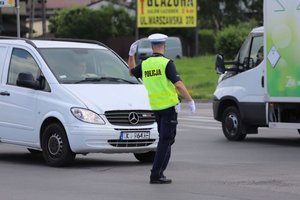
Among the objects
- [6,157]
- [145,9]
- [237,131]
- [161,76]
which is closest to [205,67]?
[145,9]

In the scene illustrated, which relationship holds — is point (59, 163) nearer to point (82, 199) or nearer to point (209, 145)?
point (82, 199)

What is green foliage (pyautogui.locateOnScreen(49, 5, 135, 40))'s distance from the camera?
66.1 metres

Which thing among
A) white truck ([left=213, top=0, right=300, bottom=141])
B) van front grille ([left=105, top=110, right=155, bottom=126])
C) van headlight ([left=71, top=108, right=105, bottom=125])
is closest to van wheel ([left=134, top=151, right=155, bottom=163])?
van front grille ([left=105, top=110, right=155, bottom=126])

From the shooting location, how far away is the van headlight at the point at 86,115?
11.3 metres

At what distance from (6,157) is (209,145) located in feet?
13.8

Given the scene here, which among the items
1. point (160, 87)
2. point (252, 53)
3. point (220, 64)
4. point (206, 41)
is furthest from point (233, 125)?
point (206, 41)

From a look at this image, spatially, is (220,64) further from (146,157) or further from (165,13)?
(165,13)

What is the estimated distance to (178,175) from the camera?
10.9m

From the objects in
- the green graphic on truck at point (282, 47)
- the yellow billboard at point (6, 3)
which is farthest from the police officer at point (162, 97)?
the yellow billboard at point (6, 3)

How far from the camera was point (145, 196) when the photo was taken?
905 cm

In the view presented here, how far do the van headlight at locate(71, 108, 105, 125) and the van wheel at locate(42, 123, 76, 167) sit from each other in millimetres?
334

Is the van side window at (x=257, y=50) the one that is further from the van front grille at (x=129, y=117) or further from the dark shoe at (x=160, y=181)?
the dark shoe at (x=160, y=181)

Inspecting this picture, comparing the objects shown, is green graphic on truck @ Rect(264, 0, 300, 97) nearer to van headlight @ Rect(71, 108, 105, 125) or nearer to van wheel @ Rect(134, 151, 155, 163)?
van wheel @ Rect(134, 151, 155, 163)

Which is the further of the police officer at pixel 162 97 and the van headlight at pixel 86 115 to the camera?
the van headlight at pixel 86 115
